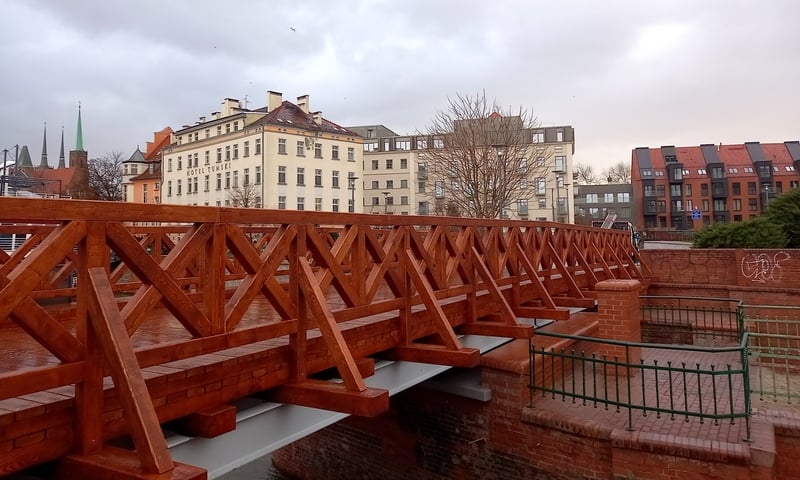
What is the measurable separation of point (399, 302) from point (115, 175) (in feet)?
191

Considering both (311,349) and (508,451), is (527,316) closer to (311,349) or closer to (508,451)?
(508,451)

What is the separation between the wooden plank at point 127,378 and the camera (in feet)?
7.72

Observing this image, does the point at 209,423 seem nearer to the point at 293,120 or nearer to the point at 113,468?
the point at 113,468

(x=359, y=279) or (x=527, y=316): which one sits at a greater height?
(x=359, y=279)

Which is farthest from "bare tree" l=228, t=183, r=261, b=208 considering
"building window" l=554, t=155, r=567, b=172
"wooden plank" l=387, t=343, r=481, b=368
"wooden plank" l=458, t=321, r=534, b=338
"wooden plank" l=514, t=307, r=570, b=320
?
"wooden plank" l=387, t=343, r=481, b=368

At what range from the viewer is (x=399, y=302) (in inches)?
194

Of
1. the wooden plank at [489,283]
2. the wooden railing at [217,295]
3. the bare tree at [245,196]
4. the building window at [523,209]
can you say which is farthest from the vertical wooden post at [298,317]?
the building window at [523,209]

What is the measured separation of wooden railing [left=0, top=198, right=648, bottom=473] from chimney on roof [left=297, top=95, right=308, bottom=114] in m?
47.1

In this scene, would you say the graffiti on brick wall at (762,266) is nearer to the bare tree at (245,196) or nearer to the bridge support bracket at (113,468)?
the bridge support bracket at (113,468)

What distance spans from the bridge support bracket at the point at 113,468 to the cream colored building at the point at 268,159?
4090cm

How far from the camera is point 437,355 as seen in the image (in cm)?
488

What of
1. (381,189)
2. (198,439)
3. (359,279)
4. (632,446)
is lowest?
(632,446)

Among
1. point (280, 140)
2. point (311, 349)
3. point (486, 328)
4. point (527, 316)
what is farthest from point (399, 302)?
point (280, 140)

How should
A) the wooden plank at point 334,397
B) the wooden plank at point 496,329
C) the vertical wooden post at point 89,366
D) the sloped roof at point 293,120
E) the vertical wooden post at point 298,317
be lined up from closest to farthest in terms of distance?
1. the vertical wooden post at point 89,366
2. the wooden plank at point 334,397
3. the vertical wooden post at point 298,317
4. the wooden plank at point 496,329
5. the sloped roof at point 293,120
